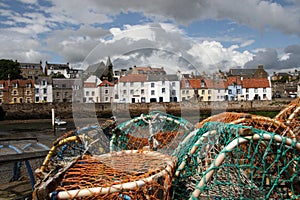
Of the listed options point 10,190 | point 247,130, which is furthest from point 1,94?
point 247,130

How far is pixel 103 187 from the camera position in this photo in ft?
6.15

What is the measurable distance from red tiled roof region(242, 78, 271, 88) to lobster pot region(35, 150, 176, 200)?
5017 cm

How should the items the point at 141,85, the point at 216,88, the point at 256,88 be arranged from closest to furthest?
the point at 141,85 → the point at 216,88 → the point at 256,88

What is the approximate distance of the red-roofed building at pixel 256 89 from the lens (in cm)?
5013

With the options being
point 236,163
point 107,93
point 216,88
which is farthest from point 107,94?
point 236,163

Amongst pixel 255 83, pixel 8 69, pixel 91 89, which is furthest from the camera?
pixel 8 69

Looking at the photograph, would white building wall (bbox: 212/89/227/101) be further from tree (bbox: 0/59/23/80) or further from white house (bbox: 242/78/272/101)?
tree (bbox: 0/59/23/80)

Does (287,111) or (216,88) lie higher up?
(216,88)

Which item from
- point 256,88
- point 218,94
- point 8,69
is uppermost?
point 8,69

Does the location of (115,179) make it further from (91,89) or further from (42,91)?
(42,91)

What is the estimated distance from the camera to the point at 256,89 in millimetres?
50375

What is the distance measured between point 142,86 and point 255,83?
49014 millimetres

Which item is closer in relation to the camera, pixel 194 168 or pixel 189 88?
pixel 194 168

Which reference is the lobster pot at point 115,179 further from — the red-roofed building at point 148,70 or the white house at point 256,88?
the white house at point 256,88
